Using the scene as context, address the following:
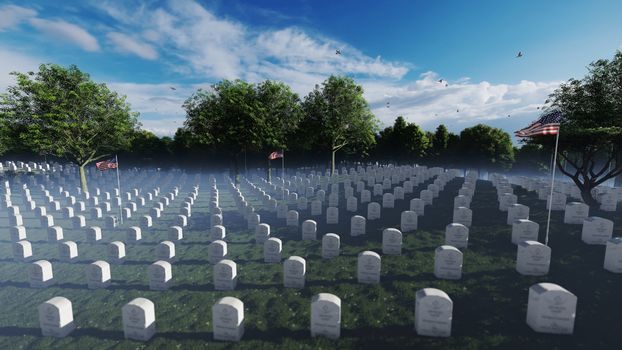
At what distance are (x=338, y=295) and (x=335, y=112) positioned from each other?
2749 cm

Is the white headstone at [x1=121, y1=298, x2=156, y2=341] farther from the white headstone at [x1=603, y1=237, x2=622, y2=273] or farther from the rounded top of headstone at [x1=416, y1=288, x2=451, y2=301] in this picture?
the white headstone at [x1=603, y1=237, x2=622, y2=273]

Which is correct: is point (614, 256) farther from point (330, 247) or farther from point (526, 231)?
point (330, 247)

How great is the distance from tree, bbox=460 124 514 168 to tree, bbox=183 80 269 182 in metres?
34.8

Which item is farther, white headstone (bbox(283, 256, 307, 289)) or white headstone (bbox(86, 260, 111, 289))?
white headstone (bbox(86, 260, 111, 289))

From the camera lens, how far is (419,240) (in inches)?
464

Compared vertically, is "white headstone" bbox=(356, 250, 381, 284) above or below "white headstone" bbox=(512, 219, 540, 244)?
below

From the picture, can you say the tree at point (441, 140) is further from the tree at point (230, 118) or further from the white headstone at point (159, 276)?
the white headstone at point (159, 276)

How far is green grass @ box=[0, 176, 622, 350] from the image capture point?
608 cm

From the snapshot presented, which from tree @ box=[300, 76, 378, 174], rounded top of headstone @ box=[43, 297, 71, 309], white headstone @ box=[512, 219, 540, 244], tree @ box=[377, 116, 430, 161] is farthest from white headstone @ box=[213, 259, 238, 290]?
tree @ box=[377, 116, 430, 161]

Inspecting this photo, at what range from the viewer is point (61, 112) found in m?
21.1

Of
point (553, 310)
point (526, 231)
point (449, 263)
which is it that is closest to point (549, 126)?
point (526, 231)

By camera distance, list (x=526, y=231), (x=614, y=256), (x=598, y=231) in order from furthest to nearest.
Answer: (x=526, y=231), (x=598, y=231), (x=614, y=256)

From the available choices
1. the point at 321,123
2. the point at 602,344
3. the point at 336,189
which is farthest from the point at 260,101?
the point at 602,344

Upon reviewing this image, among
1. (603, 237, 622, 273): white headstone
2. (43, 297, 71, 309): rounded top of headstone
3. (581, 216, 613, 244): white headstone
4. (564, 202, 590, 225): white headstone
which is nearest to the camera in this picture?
(43, 297, 71, 309): rounded top of headstone
